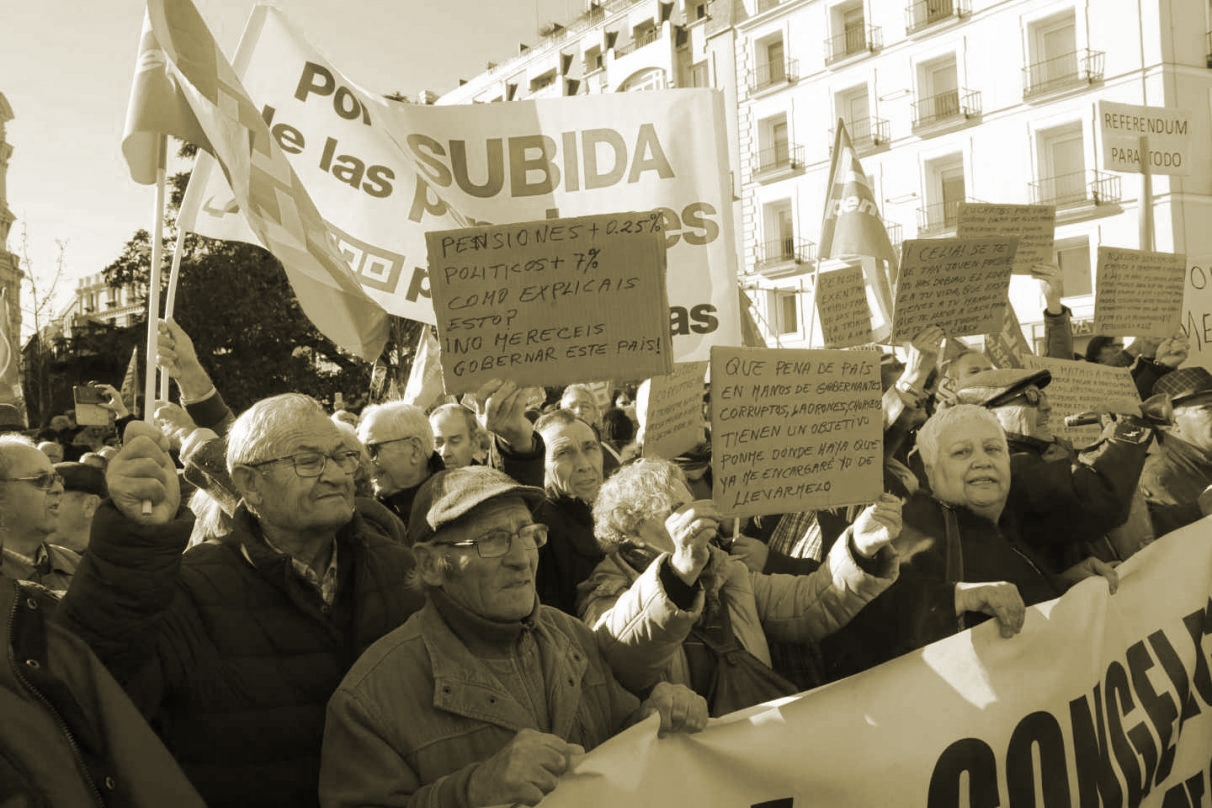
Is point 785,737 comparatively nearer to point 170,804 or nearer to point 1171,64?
point 170,804

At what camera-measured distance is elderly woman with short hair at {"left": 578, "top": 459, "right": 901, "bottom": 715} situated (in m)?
3.01

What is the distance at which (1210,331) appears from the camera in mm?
7441

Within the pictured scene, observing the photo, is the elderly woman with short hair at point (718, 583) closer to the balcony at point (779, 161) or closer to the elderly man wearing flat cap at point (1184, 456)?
the elderly man wearing flat cap at point (1184, 456)

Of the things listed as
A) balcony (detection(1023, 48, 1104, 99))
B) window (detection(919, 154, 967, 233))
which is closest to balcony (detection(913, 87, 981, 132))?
window (detection(919, 154, 967, 233))

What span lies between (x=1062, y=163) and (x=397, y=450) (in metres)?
27.7

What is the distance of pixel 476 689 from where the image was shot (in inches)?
97.3

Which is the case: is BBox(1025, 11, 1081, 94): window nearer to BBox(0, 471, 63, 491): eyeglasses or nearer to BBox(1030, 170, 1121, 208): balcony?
BBox(1030, 170, 1121, 208): balcony

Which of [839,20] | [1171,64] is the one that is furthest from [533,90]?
[1171,64]

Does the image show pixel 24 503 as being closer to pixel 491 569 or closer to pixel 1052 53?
pixel 491 569

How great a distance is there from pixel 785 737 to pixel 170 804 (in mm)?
1256

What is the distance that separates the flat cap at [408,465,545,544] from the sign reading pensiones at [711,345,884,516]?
477mm

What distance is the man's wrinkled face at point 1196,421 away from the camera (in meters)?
5.25

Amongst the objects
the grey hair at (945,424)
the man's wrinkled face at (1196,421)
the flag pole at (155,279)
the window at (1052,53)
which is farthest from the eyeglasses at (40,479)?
the window at (1052,53)

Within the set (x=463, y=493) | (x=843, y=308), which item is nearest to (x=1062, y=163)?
(x=843, y=308)
